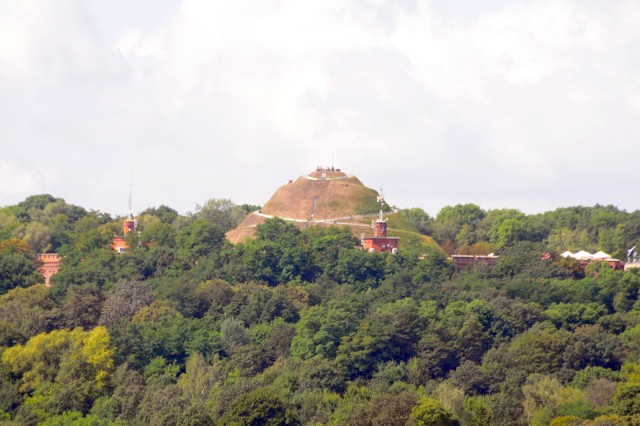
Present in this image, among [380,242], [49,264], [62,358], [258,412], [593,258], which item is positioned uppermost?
[380,242]

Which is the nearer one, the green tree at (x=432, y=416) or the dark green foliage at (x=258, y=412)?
the green tree at (x=432, y=416)

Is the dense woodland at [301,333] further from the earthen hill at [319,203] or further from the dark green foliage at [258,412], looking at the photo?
the earthen hill at [319,203]

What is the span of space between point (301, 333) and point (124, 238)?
2314 centimetres

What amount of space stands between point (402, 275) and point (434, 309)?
309 inches

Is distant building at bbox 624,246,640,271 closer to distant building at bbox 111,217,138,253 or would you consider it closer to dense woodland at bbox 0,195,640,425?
dense woodland at bbox 0,195,640,425

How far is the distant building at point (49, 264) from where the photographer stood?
9931 centimetres

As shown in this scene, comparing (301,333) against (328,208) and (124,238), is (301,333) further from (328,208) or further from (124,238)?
(328,208)

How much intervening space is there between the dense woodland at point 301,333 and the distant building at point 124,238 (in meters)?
0.56

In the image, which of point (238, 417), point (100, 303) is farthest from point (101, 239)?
point (238, 417)

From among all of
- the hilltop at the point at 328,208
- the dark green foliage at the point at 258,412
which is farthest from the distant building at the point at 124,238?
the dark green foliage at the point at 258,412

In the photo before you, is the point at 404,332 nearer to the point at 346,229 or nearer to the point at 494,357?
the point at 494,357

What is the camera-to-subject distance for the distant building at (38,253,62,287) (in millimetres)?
99312

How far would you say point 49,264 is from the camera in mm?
100188

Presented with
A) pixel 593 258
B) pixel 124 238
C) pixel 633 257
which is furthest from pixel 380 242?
pixel 633 257
